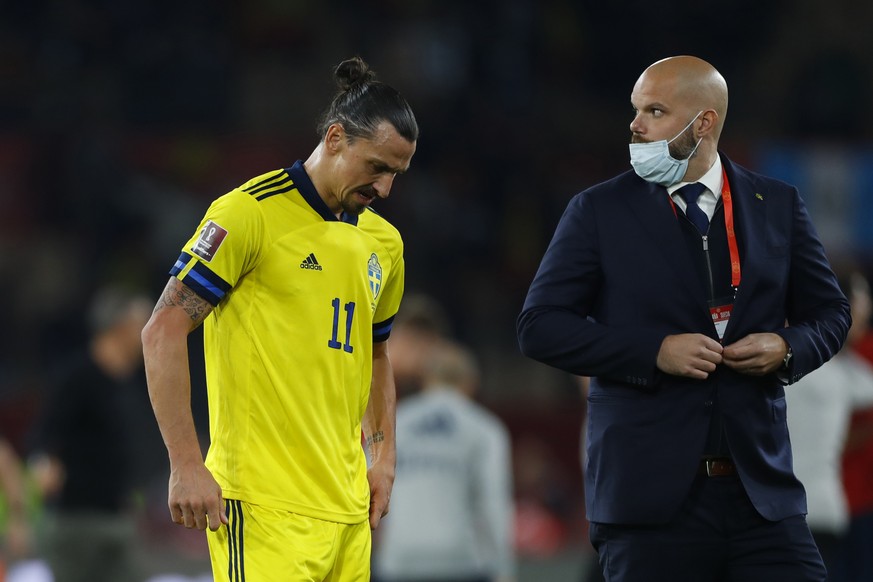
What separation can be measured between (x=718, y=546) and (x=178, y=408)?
1.56m

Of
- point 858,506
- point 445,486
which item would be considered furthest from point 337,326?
point 858,506

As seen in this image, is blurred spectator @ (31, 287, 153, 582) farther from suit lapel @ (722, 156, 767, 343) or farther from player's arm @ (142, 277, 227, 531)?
suit lapel @ (722, 156, 767, 343)

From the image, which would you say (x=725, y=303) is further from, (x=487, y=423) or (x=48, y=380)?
(x=48, y=380)

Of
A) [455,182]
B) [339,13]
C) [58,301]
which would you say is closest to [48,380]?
[58,301]

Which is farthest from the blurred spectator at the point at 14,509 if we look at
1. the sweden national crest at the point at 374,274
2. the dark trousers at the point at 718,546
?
the dark trousers at the point at 718,546

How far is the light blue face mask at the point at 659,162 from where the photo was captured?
13.3 feet

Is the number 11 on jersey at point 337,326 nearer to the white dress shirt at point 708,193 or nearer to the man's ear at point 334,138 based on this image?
the man's ear at point 334,138

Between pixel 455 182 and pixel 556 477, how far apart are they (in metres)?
3.65

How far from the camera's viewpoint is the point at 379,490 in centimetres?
426

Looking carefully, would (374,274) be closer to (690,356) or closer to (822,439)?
(690,356)

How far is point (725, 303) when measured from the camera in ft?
13.1

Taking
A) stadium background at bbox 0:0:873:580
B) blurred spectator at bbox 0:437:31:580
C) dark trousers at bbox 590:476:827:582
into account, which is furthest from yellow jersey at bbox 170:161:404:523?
stadium background at bbox 0:0:873:580

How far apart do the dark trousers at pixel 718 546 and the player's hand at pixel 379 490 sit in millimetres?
797

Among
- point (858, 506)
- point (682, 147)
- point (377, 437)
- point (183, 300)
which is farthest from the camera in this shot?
point (858, 506)
